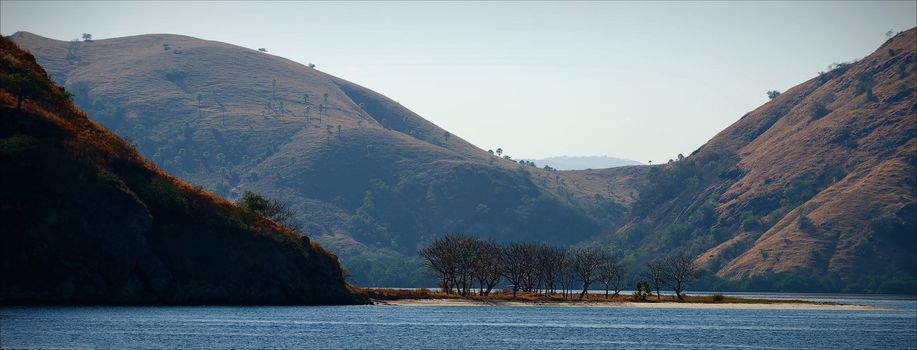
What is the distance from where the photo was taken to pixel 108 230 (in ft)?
454

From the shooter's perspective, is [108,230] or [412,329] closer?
[412,329]

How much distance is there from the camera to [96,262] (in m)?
135

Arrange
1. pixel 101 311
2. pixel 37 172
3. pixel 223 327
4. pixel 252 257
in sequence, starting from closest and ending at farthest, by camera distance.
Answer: pixel 223 327 → pixel 101 311 → pixel 37 172 → pixel 252 257

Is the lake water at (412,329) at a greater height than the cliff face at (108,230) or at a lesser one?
lesser

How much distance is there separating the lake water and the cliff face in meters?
4.97

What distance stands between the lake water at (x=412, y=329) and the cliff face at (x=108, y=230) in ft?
16.3

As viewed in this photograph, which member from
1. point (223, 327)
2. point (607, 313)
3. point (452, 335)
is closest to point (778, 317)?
point (607, 313)

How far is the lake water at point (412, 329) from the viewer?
9656cm

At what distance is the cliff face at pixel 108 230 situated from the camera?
13038 cm

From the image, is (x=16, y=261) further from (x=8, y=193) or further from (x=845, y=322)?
(x=845, y=322)

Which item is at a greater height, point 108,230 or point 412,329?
point 108,230

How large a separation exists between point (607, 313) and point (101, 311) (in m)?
86.3

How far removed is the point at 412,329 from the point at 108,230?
150 feet

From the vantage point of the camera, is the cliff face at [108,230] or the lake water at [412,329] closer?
→ the lake water at [412,329]
